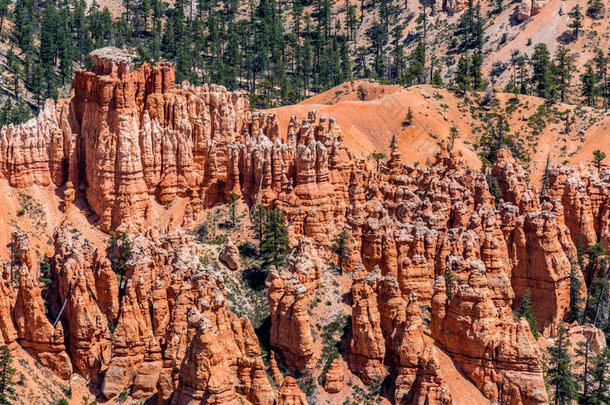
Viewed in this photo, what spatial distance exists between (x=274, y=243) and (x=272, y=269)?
333 inches

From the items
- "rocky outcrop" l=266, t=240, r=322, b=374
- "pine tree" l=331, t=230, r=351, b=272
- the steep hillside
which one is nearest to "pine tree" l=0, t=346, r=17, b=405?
"rocky outcrop" l=266, t=240, r=322, b=374

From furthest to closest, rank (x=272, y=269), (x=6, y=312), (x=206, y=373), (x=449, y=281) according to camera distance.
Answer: (x=449, y=281) → (x=272, y=269) → (x=6, y=312) → (x=206, y=373)

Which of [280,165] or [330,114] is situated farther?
[330,114]

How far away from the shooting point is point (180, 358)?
99.7 metres

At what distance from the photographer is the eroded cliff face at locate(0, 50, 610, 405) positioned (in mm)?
105250

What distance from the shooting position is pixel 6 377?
99750 mm

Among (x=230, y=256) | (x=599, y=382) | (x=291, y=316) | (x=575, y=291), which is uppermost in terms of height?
(x=230, y=256)

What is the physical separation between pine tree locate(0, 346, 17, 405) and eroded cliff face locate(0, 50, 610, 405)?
3057 mm

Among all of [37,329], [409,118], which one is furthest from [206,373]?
[409,118]

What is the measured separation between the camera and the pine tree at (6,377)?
98562 mm

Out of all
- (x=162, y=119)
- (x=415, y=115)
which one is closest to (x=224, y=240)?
(x=162, y=119)

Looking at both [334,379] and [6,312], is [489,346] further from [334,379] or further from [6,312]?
[6,312]

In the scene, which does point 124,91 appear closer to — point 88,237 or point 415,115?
point 88,237

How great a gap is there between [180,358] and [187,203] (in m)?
31.4
